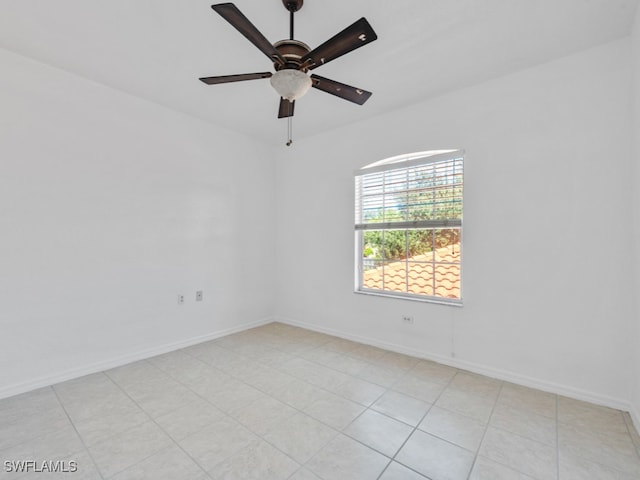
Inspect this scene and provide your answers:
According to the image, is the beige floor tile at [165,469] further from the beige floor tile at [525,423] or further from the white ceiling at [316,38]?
the white ceiling at [316,38]

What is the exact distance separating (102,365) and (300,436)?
2.16m

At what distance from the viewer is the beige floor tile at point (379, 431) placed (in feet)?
5.95

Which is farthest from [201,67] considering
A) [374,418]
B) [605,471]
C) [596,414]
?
[596,414]

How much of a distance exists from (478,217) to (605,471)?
1.89 meters

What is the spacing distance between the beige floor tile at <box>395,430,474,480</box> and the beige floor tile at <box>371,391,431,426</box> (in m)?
0.21

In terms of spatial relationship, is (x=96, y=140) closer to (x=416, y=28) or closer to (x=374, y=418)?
(x=416, y=28)

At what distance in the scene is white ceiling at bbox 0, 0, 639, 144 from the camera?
1.89m

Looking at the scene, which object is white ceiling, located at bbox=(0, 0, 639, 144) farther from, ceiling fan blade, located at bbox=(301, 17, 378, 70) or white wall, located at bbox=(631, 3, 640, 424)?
ceiling fan blade, located at bbox=(301, 17, 378, 70)

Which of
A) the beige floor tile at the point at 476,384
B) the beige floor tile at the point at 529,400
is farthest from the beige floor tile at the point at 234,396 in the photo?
the beige floor tile at the point at 529,400

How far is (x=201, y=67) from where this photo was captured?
8.24ft

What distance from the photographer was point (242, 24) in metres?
1.43

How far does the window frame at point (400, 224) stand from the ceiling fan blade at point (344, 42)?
1.76 m

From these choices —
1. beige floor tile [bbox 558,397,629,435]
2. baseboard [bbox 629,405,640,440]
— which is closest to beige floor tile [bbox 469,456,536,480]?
beige floor tile [bbox 558,397,629,435]

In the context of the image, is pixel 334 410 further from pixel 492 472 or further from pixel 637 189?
pixel 637 189
